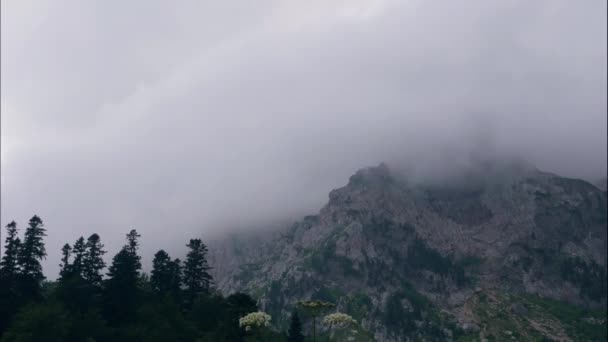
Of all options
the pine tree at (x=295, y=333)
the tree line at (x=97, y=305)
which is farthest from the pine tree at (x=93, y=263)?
the pine tree at (x=295, y=333)

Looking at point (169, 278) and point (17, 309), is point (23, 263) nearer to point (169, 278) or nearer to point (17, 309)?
point (17, 309)

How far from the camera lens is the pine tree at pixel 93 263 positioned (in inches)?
5231

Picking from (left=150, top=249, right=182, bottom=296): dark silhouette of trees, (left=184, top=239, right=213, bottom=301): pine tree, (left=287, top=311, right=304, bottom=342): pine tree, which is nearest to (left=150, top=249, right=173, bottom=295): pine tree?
(left=150, top=249, right=182, bottom=296): dark silhouette of trees

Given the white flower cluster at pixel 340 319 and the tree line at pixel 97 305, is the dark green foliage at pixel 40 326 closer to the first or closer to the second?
the tree line at pixel 97 305

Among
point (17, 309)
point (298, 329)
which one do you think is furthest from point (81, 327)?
point (298, 329)

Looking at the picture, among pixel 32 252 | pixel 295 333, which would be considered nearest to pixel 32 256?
pixel 32 252

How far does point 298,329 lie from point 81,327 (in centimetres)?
7194

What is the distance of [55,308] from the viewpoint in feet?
333

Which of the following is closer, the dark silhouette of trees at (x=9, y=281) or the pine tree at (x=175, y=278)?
the dark silhouette of trees at (x=9, y=281)

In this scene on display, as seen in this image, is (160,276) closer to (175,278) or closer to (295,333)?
(175,278)

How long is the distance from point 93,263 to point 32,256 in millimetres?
14111

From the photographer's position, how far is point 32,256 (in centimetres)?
12375

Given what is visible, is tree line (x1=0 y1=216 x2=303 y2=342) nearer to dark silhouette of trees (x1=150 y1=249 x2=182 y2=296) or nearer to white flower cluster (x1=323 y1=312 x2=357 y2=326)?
dark silhouette of trees (x1=150 y1=249 x2=182 y2=296)

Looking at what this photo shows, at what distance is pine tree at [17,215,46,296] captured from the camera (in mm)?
121000
